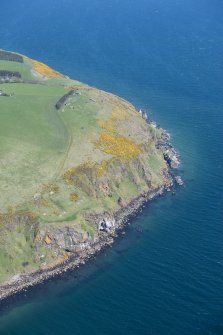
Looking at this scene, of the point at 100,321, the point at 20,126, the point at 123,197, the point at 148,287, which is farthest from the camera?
the point at 20,126

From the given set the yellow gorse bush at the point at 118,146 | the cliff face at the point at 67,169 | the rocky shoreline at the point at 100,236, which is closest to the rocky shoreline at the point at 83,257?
the rocky shoreline at the point at 100,236

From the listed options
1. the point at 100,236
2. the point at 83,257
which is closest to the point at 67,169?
the point at 100,236

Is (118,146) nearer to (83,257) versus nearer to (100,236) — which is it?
(100,236)

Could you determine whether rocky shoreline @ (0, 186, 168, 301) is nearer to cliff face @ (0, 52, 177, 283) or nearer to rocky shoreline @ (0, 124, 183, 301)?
rocky shoreline @ (0, 124, 183, 301)

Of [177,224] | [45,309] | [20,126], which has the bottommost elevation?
[45,309]

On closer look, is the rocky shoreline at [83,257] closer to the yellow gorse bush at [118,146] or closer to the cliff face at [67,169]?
the cliff face at [67,169]

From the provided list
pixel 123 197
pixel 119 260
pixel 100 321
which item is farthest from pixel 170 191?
pixel 100 321

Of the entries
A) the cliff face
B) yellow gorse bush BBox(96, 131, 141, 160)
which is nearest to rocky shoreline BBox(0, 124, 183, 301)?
the cliff face

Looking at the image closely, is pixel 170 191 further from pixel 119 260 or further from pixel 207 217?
pixel 119 260
